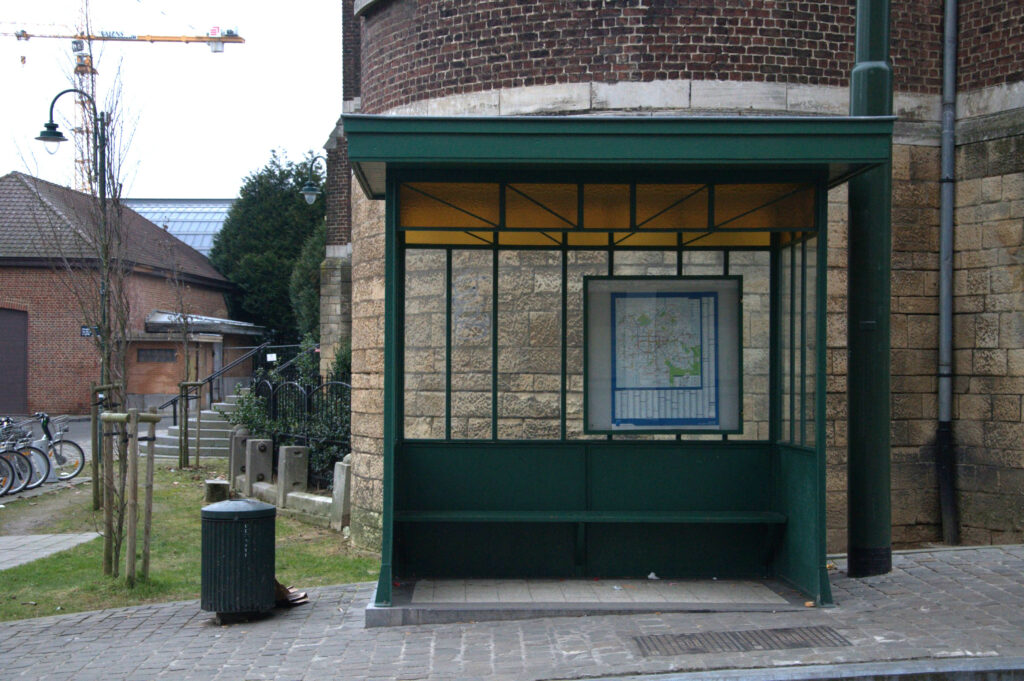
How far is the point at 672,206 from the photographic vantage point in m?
7.33

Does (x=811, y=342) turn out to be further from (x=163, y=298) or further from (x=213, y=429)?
(x=163, y=298)

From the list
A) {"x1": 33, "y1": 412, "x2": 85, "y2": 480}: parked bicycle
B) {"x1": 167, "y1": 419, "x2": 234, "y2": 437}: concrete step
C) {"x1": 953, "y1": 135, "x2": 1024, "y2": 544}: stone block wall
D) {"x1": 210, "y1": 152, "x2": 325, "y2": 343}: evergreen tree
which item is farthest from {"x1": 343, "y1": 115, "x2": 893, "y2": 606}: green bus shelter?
{"x1": 210, "y1": 152, "x2": 325, "y2": 343}: evergreen tree

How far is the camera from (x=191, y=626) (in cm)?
701

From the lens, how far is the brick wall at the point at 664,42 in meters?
9.37

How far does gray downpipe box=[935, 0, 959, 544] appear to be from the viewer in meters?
9.64

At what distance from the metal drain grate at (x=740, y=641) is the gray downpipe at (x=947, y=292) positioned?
4.07 metres

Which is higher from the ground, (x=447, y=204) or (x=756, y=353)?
(x=447, y=204)

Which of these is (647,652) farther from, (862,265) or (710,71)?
(710,71)

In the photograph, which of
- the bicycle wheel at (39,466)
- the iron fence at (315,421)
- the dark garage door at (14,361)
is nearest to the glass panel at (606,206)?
the iron fence at (315,421)

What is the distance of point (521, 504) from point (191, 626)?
266 centimetres

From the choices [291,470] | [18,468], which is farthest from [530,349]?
[18,468]

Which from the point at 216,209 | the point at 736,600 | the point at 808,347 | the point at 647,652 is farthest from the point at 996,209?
the point at 216,209

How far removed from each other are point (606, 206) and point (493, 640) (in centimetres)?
322

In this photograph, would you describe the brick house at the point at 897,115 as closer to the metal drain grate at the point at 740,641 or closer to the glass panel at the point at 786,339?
the glass panel at the point at 786,339
